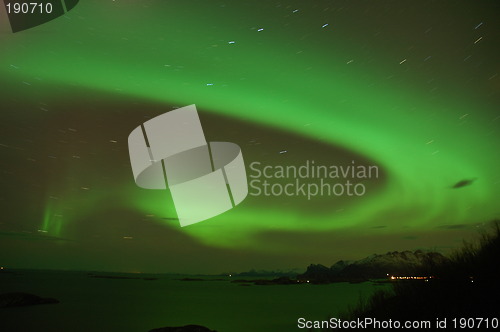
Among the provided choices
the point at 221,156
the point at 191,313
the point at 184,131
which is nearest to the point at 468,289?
the point at 221,156

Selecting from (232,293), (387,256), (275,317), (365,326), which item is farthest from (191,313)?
(365,326)

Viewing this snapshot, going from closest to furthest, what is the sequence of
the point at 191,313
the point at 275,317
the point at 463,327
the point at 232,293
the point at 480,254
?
1. the point at 463,327
2. the point at 480,254
3. the point at 275,317
4. the point at 232,293
5. the point at 191,313

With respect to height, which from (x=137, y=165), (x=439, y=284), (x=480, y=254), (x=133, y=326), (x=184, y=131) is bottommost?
(x=133, y=326)

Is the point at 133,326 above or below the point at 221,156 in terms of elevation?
below

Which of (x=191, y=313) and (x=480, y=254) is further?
(x=191, y=313)

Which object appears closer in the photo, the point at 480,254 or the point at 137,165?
the point at 480,254

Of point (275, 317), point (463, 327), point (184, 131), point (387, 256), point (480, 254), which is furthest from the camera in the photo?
point (275, 317)

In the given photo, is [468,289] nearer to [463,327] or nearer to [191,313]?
[463,327]

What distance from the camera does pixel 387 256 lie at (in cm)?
572

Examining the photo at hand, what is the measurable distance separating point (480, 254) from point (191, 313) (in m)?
7.51

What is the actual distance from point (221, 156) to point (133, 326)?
6.63m

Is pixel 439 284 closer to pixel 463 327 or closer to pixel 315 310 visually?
pixel 463 327

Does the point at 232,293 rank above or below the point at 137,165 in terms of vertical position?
below

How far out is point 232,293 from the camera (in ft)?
31.1
